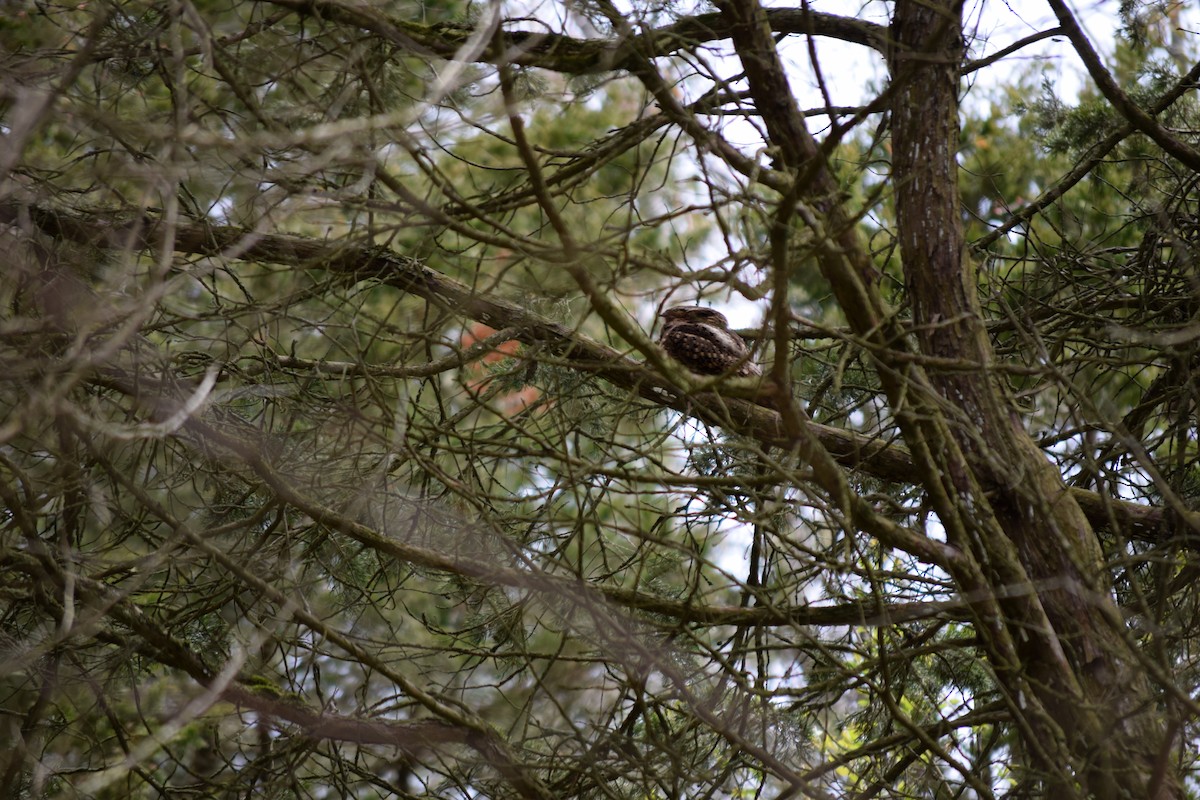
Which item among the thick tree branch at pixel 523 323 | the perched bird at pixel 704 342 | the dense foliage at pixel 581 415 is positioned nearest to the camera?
the dense foliage at pixel 581 415

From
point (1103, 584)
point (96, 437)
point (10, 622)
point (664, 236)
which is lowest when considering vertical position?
point (1103, 584)

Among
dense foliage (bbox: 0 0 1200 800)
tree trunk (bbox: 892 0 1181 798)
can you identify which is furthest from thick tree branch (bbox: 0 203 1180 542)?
tree trunk (bbox: 892 0 1181 798)

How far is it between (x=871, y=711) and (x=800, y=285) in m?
3.49

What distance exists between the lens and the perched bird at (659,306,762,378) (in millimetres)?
3184

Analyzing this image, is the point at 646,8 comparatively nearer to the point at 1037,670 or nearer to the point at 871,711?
the point at 1037,670

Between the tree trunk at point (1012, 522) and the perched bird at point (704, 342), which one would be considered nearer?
the tree trunk at point (1012, 522)

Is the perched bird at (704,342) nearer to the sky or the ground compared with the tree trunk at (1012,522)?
nearer to the sky

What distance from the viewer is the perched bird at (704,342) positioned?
10.4 ft

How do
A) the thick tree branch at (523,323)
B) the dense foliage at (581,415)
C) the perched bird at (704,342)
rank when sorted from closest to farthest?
the dense foliage at (581,415), the thick tree branch at (523,323), the perched bird at (704,342)

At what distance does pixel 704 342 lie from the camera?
10.5ft

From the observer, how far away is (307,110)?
7.26 ft

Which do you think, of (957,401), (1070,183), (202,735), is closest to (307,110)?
(957,401)

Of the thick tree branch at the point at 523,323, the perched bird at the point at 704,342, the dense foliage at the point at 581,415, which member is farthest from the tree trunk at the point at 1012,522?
the perched bird at the point at 704,342

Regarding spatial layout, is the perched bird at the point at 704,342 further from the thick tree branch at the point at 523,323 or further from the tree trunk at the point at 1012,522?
the tree trunk at the point at 1012,522
